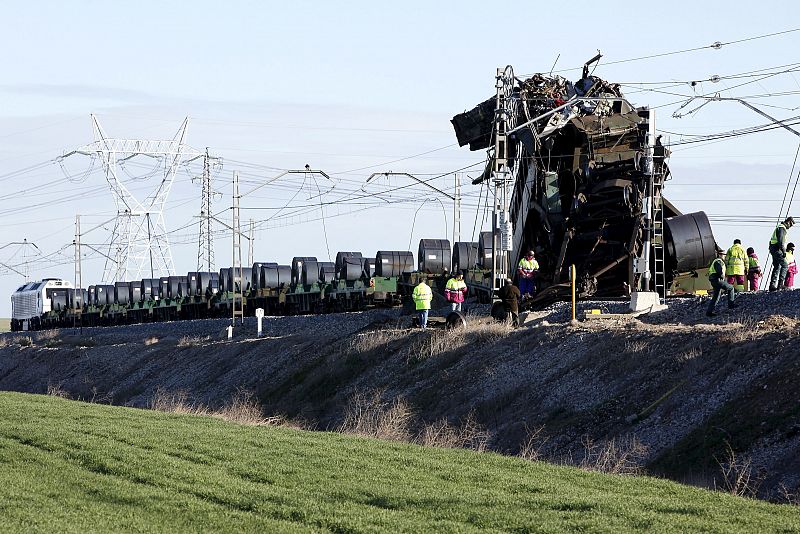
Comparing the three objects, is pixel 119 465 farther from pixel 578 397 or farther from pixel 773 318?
pixel 773 318

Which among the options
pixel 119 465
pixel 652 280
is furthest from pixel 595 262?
pixel 119 465

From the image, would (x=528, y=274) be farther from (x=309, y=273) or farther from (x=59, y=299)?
(x=59, y=299)

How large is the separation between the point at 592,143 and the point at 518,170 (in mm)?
3624

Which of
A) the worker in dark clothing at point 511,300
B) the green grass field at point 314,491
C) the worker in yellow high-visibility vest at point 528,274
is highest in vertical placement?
the worker in yellow high-visibility vest at point 528,274

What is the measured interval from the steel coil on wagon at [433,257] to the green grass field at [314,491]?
32760 millimetres

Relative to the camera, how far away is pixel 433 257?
161ft

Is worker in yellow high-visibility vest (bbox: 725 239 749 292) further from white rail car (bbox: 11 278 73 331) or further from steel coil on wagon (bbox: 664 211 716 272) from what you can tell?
white rail car (bbox: 11 278 73 331)

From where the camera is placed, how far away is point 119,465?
13.3m

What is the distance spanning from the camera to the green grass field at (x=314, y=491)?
1011 centimetres

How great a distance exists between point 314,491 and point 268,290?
165ft

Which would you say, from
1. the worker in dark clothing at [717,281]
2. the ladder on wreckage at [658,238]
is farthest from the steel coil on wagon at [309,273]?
the worker in dark clothing at [717,281]

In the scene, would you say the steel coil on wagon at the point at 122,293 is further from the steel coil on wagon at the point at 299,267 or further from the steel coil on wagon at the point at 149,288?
the steel coil on wagon at the point at 299,267

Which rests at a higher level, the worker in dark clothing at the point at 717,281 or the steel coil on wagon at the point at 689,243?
the steel coil on wagon at the point at 689,243

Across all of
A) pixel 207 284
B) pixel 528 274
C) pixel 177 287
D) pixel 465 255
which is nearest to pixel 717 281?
pixel 528 274
